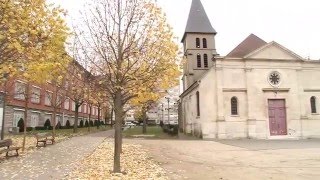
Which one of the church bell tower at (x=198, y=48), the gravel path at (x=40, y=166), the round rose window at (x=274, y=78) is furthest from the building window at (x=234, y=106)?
the gravel path at (x=40, y=166)

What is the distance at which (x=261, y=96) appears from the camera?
31469 millimetres

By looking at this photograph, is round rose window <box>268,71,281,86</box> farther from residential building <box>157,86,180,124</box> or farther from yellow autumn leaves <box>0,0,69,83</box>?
yellow autumn leaves <box>0,0,69,83</box>

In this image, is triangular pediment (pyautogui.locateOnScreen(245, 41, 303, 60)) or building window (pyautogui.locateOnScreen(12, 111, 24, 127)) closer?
triangular pediment (pyautogui.locateOnScreen(245, 41, 303, 60))

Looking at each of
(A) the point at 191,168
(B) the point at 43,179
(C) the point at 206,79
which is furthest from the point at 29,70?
(C) the point at 206,79

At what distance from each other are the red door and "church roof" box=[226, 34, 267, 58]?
25.2 feet

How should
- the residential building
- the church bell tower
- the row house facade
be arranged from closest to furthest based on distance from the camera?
the row house facade → the residential building → the church bell tower

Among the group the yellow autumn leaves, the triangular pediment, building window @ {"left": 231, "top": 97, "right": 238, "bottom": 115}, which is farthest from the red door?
the yellow autumn leaves

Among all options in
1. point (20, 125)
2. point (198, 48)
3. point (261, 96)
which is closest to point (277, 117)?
point (261, 96)

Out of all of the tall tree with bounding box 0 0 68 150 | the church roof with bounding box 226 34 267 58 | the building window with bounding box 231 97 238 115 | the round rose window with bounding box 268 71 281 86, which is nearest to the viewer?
the tall tree with bounding box 0 0 68 150

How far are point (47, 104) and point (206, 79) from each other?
26090 millimetres

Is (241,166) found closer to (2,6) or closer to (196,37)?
(2,6)

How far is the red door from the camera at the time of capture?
102 ft

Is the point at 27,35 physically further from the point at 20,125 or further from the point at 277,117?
the point at 20,125

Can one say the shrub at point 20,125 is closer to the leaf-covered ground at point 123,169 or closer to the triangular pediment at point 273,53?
the leaf-covered ground at point 123,169
